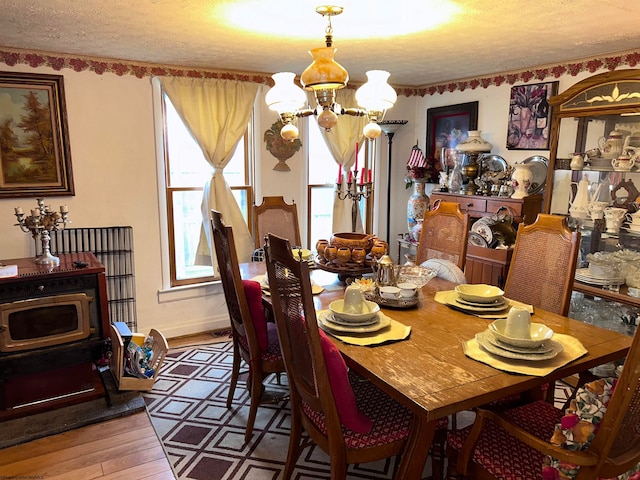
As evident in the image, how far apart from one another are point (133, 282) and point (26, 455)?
1.51 meters

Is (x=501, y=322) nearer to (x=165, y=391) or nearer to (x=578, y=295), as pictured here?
(x=578, y=295)

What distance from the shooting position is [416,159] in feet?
14.5

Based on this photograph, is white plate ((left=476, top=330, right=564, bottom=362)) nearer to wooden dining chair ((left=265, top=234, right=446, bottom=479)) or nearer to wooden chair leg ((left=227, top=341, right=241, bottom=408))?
wooden dining chair ((left=265, top=234, right=446, bottom=479))

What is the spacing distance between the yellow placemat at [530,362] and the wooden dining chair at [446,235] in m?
1.14

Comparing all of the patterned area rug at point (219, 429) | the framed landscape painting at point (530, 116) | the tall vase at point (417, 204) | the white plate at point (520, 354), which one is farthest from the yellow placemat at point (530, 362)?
the tall vase at point (417, 204)

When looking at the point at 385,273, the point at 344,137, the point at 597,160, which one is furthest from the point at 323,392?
the point at 344,137

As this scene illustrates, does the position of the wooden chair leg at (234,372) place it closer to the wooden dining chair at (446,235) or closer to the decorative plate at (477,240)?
the wooden dining chair at (446,235)

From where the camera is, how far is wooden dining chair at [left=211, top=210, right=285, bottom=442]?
91.7 inches

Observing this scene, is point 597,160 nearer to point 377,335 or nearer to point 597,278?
point 597,278

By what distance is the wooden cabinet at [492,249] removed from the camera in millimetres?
3457

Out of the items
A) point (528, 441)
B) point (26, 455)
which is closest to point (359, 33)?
point (528, 441)

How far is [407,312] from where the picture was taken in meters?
2.20

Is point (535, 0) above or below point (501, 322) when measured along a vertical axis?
above

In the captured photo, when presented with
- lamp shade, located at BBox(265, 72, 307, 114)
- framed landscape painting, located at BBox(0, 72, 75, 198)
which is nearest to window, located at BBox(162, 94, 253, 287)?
framed landscape painting, located at BBox(0, 72, 75, 198)
